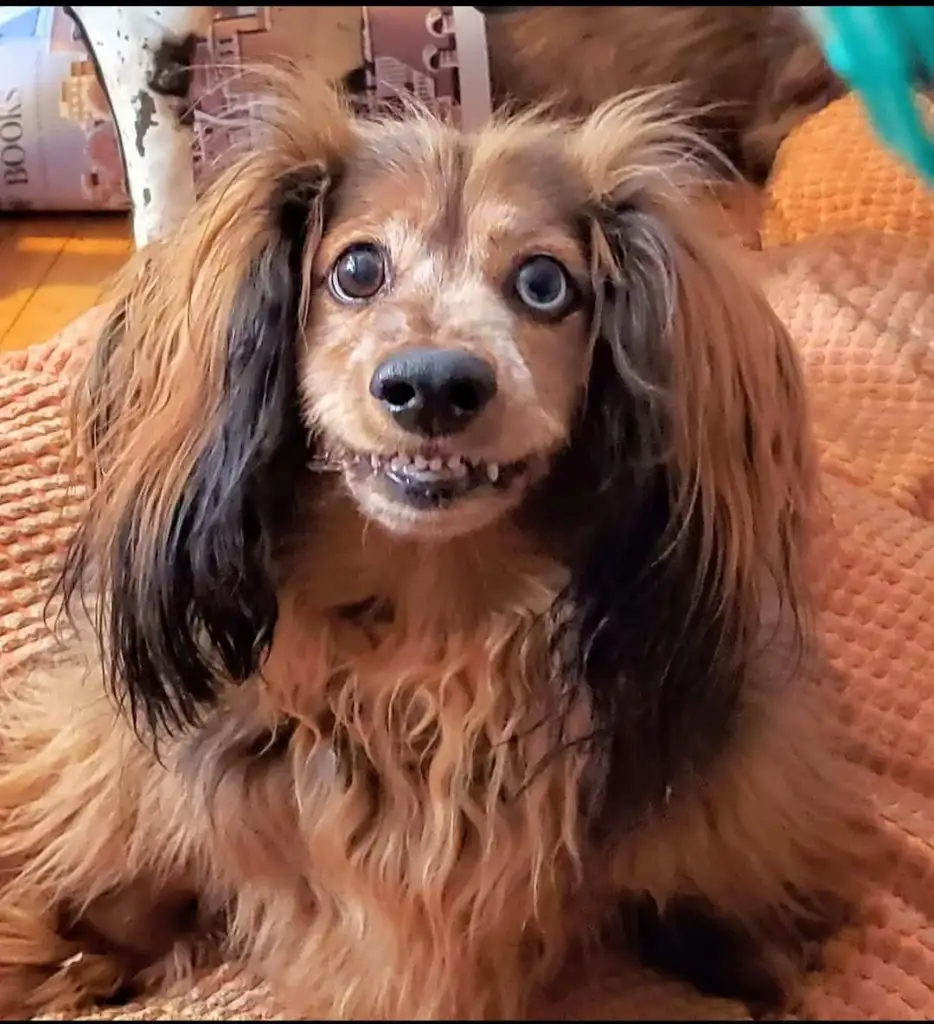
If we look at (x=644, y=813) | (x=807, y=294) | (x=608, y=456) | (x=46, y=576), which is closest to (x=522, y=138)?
(x=608, y=456)

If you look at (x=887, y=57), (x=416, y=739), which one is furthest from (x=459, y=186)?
(x=887, y=57)

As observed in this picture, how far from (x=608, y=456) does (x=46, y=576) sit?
609 millimetres

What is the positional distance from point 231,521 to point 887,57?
1.92 feet

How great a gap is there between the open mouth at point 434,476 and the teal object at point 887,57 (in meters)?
0.41

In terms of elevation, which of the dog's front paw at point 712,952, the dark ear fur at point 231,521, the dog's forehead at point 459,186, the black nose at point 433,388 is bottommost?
the dog's front paw at point 712,952

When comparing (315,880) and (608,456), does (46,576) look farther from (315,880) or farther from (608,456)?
(608,456)

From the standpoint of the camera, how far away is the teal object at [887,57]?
51cm

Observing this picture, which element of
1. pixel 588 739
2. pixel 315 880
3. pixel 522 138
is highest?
pixel 522 138

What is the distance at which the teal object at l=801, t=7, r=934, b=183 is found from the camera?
51 cm

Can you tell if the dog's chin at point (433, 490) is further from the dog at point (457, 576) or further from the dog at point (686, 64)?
the dog at point (686, 64)

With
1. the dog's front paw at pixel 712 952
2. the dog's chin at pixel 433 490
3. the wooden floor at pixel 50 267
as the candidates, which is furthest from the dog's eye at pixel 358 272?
the wooden floor at pixel 50 267

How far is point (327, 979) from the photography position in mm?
921

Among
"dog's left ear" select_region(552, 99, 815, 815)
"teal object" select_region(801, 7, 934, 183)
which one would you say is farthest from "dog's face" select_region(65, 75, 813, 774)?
"teal object" select_region(801, 7, 934, 183)

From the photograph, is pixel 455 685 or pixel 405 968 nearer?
pixel 405 968
